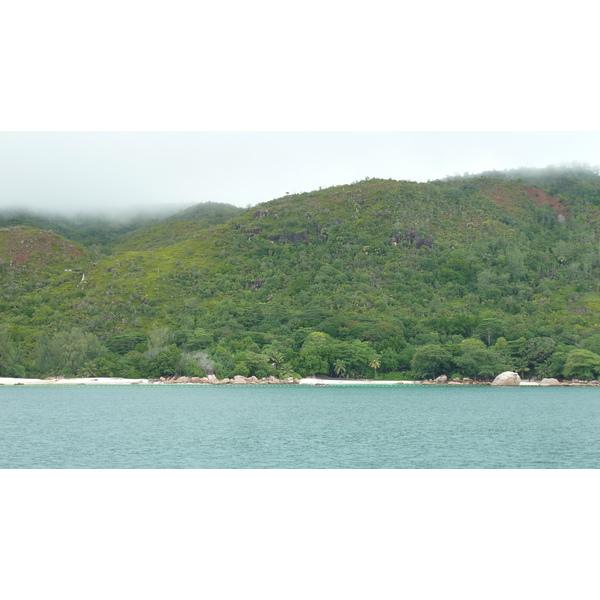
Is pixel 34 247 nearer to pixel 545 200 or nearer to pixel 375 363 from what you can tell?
pixel 375 363

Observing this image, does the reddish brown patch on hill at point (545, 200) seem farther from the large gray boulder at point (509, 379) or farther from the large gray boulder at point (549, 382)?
the large gray boulder at point (509, 379)

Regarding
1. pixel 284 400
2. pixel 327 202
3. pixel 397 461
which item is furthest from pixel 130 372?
pixel 327 202

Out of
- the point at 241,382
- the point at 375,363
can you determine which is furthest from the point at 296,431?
the point at 375,363

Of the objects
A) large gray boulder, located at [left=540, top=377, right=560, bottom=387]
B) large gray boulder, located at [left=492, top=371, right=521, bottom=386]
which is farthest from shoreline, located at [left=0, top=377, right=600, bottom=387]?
large gray boulder, located at [left=492, top=371, right=521, bottom=386]

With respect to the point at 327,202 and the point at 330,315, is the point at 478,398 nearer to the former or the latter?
the point at 330,315

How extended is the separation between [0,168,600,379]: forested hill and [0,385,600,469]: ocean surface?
2214cm

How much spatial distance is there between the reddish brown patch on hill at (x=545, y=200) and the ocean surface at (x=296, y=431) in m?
113

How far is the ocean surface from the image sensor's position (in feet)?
121

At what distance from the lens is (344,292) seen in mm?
139875

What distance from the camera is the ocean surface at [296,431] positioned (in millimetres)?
36969

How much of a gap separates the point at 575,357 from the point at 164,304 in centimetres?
7573

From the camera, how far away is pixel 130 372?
10269 cm

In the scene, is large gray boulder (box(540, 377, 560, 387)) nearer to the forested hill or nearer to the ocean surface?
the forested hill

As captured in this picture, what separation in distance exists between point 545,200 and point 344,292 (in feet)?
261
